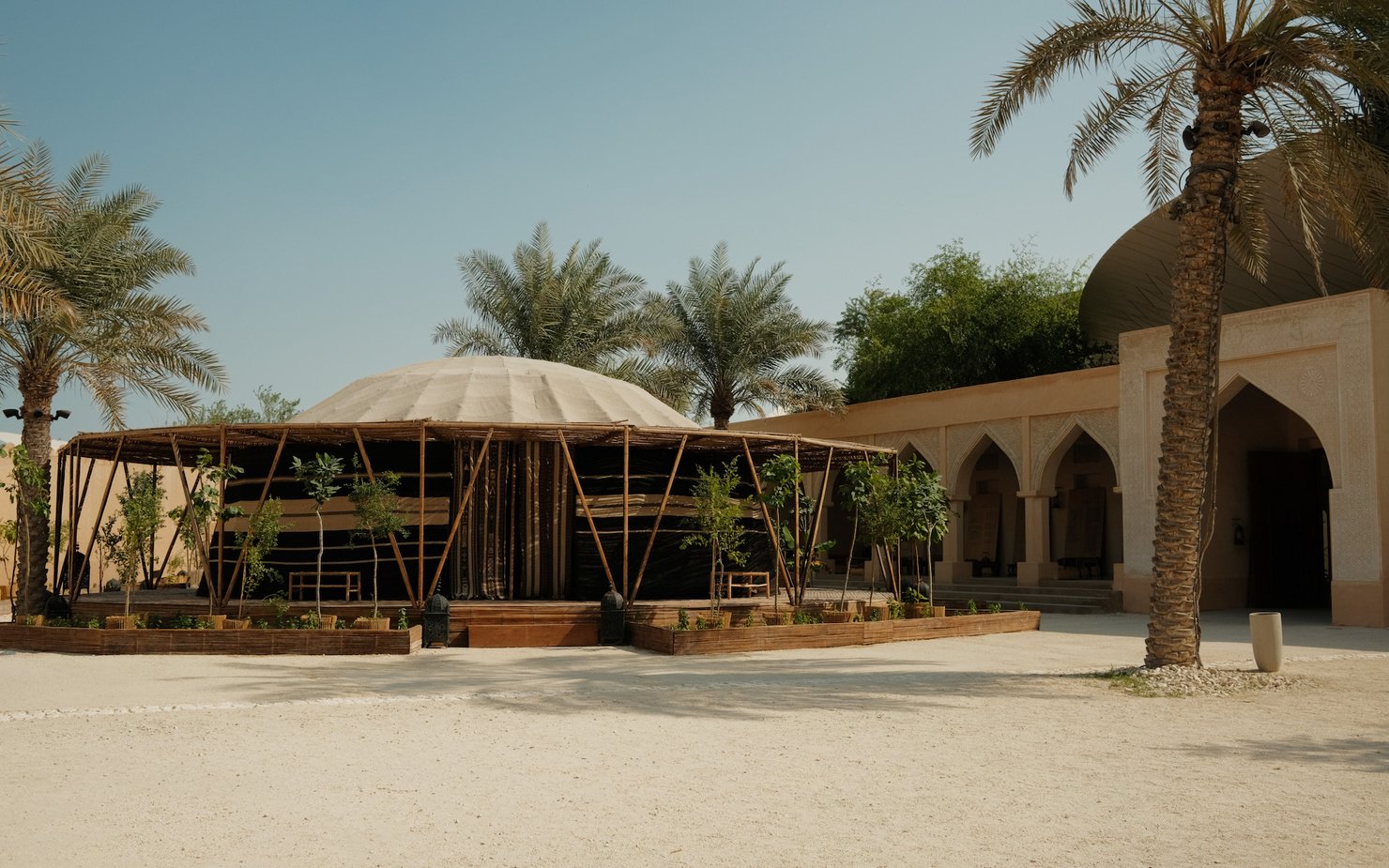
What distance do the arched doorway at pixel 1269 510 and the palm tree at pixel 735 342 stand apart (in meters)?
9.34

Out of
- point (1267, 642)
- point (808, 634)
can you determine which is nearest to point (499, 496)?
point (808, 634)

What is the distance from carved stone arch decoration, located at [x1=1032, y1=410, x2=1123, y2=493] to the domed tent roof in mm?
8336

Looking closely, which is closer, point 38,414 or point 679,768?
point 679,768

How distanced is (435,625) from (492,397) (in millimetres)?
5268

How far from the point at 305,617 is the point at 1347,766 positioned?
1170cm

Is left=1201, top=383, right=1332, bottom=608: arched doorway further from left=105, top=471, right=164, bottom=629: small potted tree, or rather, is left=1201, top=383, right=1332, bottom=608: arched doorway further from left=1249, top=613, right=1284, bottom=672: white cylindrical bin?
left=105, top=471, right=164, bottom=629: small potted tree

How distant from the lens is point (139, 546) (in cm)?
1515

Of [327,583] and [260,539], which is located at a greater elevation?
[260,539]

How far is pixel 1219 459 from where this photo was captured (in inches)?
888

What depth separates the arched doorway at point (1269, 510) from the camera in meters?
22.3

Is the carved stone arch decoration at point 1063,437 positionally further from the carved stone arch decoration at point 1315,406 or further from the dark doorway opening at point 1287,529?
the carved stone arch decoration at point 1315,406

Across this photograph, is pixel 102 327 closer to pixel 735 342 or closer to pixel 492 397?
pixel 492 397

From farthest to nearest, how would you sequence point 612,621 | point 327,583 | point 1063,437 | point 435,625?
point 1063,437
point 327,583
point 612,621
point 435,625

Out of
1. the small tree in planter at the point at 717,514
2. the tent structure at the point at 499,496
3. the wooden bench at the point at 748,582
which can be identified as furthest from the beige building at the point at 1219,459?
the small tree in planter at the point at 717,514
